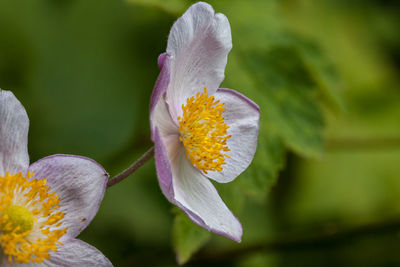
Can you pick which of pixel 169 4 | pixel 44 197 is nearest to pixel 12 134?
pixel 44 197

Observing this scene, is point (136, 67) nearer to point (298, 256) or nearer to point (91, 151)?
point (91, 151)

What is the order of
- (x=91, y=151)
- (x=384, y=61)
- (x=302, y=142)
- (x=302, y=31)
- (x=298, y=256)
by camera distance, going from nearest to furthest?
1. (x=302, y=142)
2. (x=91, y=151)
3. (x=298, y=256)
4. (x=302, y=31)
5. (x=384, y=61)

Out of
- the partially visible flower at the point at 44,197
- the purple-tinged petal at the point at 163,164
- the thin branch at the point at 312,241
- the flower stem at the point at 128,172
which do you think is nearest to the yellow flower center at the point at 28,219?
the partially visible flower at the point at 44,197

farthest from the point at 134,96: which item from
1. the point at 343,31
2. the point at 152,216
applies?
the point at 343,31

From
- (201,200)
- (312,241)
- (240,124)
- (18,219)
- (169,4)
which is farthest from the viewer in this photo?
(312,241)

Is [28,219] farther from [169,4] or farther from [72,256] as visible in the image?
[169,4]

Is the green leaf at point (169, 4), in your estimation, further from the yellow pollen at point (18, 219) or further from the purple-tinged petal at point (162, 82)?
the yellow pollen at point (18, 219)

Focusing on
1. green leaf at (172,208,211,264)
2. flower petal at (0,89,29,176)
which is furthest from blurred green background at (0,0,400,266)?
flower petal at (0,89,29,176)
